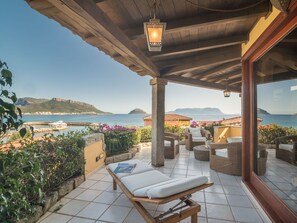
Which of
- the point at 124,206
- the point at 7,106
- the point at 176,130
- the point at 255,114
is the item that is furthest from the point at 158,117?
the point at 7,106

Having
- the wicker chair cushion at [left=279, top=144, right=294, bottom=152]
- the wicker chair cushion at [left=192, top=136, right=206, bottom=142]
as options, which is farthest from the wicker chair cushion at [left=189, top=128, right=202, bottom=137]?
the wicker chair cushion at [left=279, top=144, right=294, bottom=152]

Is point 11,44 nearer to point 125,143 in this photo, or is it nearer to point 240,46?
point 125,143

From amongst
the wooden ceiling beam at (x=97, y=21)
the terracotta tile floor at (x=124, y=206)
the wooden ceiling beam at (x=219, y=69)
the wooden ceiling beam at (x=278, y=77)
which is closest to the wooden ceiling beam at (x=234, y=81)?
the wooden ceiling beam at (x=219, y=69)

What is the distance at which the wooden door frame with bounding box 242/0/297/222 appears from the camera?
6.44ft

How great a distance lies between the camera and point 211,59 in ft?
12.3

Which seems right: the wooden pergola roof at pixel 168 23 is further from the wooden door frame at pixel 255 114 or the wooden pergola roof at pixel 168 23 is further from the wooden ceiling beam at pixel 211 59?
the wooden door frame at pixel 255 114

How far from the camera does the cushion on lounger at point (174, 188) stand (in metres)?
1.81

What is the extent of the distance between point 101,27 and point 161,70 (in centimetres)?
272

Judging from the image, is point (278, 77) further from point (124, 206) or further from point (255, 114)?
point (124, 206)

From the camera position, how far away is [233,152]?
12.7 ft

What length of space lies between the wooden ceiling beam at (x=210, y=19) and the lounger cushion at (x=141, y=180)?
2056 mm

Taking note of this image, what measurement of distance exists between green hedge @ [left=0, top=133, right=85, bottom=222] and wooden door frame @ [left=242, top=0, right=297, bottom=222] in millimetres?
2875

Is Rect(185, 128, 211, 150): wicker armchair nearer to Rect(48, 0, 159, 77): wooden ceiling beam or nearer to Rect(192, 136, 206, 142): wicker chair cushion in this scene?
Rect(192, 136, 206, 142): wicker chair cushion

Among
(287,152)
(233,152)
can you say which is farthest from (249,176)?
(287,152)
